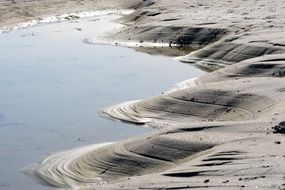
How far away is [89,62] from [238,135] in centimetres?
1199

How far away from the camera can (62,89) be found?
17125 mm

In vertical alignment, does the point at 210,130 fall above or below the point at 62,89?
below

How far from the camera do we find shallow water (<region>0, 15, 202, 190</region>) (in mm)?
12172

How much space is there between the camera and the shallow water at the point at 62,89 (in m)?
12.2

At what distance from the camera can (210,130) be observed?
1070 centimetres

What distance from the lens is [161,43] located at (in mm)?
25016

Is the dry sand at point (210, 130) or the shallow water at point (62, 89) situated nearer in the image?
the dry sand at point (210, 130)

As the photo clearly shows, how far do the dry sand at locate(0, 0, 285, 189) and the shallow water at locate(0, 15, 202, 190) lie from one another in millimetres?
655

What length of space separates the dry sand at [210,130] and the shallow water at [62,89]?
2.15 ft

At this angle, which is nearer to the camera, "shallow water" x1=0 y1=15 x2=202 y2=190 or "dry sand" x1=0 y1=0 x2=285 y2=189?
"dry sand" x1=0 y1=0 x2=285 y2=189

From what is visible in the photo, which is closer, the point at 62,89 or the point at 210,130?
the point at 210,130

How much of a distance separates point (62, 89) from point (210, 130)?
7.20 metres

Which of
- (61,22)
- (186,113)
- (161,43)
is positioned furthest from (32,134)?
(61,22)

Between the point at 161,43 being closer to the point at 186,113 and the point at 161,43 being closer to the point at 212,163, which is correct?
the point at 186,113
